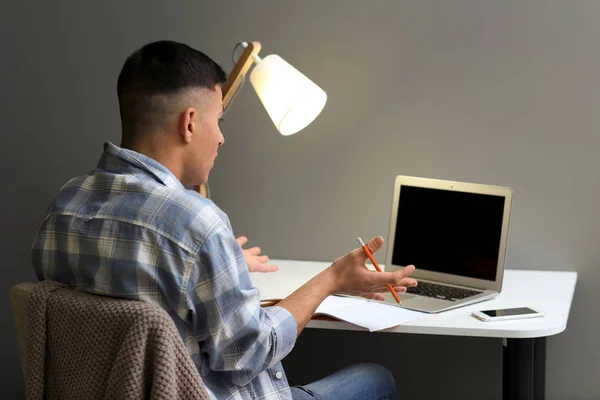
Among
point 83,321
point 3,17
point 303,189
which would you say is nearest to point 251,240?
point 303,189

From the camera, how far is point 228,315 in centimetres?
126

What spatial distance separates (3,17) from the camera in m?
2.46

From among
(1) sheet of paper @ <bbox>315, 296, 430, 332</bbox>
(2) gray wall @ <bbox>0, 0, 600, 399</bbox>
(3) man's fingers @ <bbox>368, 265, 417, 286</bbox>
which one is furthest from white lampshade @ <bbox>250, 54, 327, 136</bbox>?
(3) man's fingers @ <bbox>368, 265, 417, 286</bbox>

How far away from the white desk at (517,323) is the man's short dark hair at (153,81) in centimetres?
61

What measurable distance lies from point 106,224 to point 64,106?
1318 millimetres

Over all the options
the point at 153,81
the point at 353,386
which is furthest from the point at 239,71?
the point at 353,386

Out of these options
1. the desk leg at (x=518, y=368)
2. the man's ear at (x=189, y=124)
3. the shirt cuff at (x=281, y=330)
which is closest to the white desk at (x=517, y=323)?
the desk leg at (x=518, y=368)

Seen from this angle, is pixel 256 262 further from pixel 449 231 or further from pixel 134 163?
pixel 134 163

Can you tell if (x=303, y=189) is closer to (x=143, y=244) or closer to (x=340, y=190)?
(x=340, y=190)

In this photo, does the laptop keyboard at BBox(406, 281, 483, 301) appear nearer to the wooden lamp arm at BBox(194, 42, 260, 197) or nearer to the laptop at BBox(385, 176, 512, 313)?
the laptop at BBox(385, 176, 512, 313)

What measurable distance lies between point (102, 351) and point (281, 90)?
101cm

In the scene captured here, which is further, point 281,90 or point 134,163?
point 281,90

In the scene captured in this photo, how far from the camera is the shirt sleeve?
1234 millimetres

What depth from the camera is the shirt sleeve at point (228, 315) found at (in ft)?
4.05
